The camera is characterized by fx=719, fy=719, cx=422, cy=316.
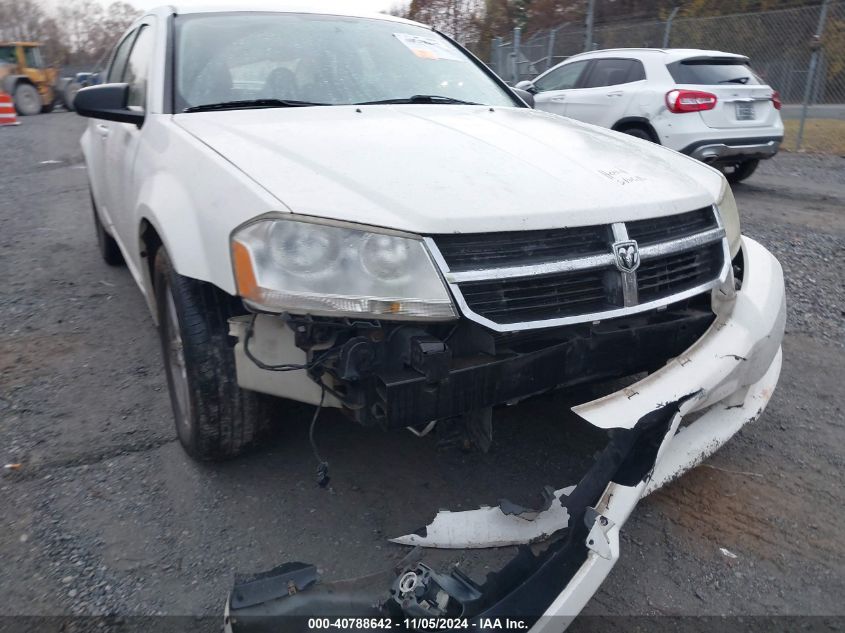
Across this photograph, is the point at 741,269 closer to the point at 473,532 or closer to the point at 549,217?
the point at 549,217

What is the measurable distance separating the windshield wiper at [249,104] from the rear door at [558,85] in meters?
6.57

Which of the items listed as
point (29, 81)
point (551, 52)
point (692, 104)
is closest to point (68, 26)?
point (29, 81)

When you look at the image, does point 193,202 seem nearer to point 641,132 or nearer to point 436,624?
point 436,624

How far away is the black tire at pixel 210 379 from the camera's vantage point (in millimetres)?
2344

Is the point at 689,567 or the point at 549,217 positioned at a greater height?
the point at 549,217

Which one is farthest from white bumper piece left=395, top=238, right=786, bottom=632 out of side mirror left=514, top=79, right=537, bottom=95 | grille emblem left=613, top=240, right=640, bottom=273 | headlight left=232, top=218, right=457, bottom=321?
side mirror left=514, top=79, right=537, bottom=95

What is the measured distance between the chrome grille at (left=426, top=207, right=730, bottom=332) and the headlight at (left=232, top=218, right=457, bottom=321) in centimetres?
7

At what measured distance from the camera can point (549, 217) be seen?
2.13 meters

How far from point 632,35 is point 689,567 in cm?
1652

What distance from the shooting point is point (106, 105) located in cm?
313

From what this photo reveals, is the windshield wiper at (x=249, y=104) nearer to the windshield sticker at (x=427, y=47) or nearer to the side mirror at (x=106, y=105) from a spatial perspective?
the side mirror at (x=106, y=105)

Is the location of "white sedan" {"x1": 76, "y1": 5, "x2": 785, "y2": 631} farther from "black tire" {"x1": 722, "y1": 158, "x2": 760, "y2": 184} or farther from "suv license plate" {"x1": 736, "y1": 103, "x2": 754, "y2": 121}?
"black tire" {"x1": 722, "y1": 158, "x2": 760, "y2": 184}

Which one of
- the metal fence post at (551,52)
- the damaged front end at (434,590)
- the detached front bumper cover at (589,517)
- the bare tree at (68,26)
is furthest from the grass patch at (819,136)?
the bare tree at (68,26)

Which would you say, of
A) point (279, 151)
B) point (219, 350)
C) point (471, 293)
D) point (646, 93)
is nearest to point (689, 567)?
point (471, 293)
